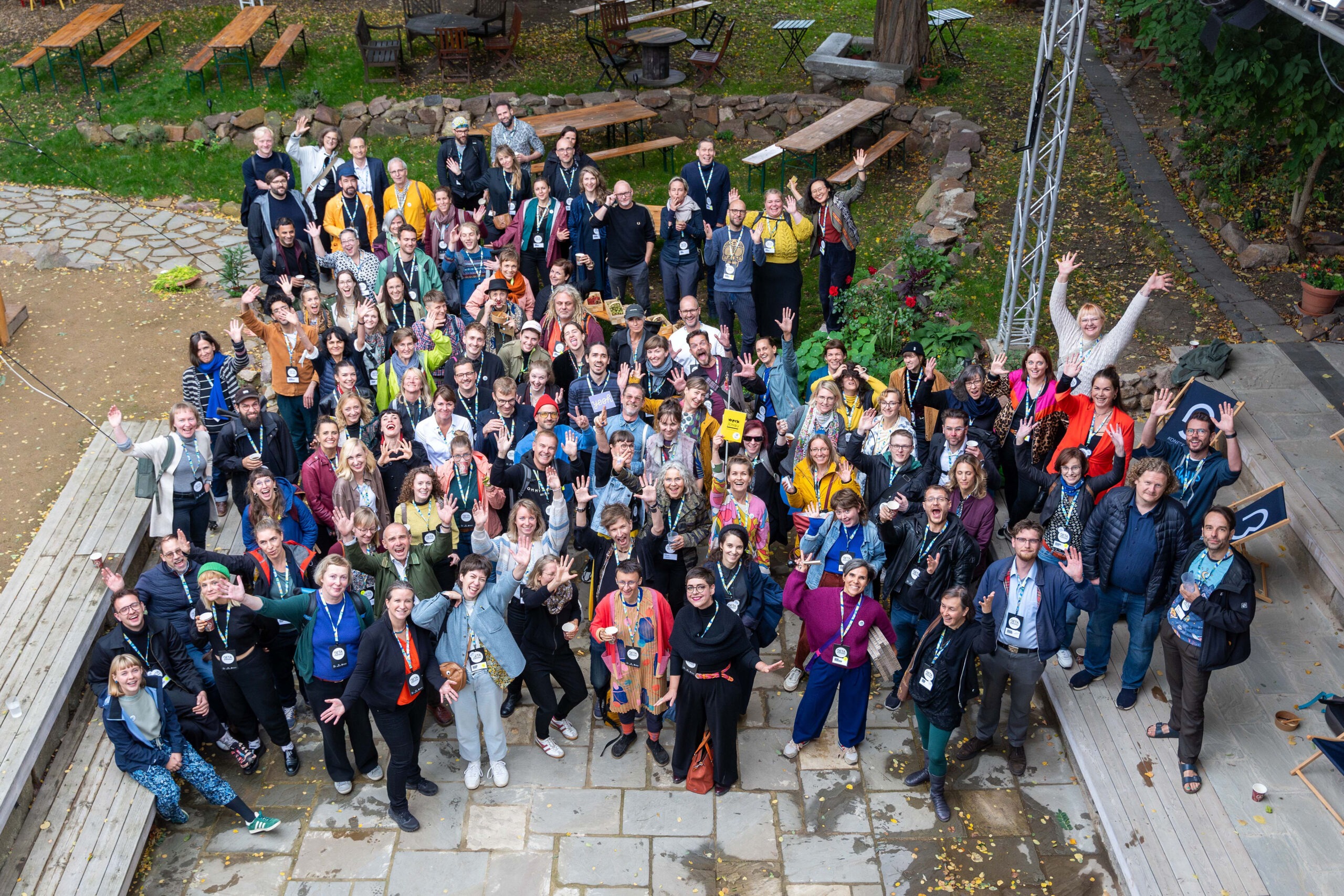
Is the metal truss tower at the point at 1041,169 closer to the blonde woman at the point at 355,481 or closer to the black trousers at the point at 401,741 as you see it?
the blonde woman at the point at 355,481

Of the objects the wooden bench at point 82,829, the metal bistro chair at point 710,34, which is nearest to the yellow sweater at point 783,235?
the wooden bench at point 82,829

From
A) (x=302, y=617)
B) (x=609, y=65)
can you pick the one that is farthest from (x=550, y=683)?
(x=609, y=65)

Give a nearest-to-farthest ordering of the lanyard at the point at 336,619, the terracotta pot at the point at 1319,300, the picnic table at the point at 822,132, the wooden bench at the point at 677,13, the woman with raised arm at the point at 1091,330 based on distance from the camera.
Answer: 1. the lanyard at the point at 336,619
2. the woman with raised arm at the point at 1091,330
3. the terracotta pot at the point at 1319,300
4. the picnic table at the point at 822,132
5. the wooden bench at the point at 677,13

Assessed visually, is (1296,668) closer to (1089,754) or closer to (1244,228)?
(1089,754)

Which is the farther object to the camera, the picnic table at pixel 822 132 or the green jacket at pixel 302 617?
the picnic table at pixel 822 132

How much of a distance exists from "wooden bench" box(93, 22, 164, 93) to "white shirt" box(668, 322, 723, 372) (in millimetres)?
11149

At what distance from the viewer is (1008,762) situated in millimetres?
6723

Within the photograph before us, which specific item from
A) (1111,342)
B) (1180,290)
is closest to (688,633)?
(1111,342)

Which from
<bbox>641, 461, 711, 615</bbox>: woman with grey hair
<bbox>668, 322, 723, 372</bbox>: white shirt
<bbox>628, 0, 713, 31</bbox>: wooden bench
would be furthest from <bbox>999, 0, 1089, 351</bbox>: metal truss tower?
<bbox>628, 0, 713, 31</bbox>: wooden bench

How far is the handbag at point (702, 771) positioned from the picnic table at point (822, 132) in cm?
814

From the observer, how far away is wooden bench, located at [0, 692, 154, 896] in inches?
234

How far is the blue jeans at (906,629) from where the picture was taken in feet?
22.6

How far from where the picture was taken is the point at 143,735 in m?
5.96

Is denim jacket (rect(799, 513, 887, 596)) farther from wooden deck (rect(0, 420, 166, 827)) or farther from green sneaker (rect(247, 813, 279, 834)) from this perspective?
wooden deck (rect(0, 420, 166, 827))
